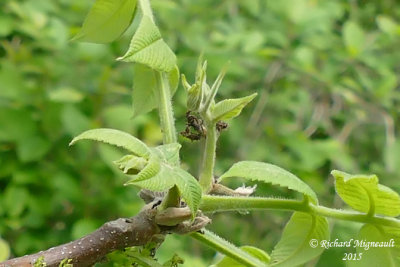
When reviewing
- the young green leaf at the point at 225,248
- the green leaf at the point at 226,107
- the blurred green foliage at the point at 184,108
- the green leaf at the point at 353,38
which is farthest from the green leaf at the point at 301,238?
the green leaf at the point at 353,38

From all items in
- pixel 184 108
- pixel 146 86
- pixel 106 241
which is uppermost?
pixel 146 86

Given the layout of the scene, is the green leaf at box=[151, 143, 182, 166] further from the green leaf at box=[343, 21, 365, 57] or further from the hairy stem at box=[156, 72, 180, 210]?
the green leaf at box=[343, 21, 365, 57]

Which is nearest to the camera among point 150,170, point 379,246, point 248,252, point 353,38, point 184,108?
point 150,170

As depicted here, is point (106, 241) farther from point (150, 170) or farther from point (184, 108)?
point (184, 108)

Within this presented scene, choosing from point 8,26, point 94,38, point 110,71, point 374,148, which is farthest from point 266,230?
point 94,38

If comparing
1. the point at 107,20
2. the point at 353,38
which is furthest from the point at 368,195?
the point at 353,38

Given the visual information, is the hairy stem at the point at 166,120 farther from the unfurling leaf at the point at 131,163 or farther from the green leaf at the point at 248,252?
the green leaf at the point at 248,252

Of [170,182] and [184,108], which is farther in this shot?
[184,108]

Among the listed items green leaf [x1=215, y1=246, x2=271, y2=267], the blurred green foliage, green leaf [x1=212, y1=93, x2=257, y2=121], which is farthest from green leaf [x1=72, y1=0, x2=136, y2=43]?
the blurred green foliage
